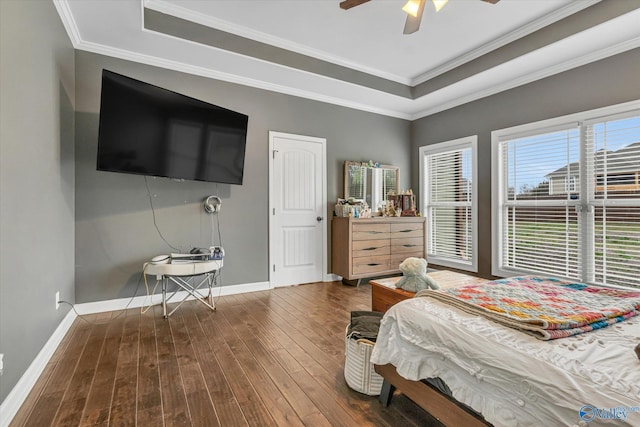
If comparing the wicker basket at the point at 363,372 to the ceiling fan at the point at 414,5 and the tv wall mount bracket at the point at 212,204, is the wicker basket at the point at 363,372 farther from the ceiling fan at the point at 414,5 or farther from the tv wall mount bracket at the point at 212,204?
the tv wall mount bracket at the point at 212,204

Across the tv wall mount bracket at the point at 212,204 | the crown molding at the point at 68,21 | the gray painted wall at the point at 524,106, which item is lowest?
the tv wall mount bracket at the point at 212,204

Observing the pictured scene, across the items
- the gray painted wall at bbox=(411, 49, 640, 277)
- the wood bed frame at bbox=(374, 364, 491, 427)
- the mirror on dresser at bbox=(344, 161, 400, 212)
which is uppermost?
the gray painted wall at bbox=(411, 49, 640, 277)

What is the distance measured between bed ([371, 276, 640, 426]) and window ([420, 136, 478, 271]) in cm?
324

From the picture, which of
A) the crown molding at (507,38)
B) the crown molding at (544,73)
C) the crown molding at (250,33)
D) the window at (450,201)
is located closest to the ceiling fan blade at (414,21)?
the crown molding at (250,33)

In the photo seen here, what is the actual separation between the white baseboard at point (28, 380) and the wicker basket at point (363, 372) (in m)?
1.74

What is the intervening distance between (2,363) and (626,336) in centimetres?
268

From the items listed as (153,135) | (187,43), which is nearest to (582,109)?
(187,43)

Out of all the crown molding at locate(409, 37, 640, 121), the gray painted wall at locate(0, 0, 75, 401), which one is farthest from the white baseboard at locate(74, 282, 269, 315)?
the crown molding at locate(409, 37, 640, 121)

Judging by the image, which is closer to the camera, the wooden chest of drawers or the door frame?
the door frame

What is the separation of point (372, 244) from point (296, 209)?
3.79 feet

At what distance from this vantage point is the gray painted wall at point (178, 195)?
3.01 m

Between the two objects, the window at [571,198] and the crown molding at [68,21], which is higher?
the crown molding at [68,21]

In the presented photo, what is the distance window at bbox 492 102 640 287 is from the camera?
119 inches

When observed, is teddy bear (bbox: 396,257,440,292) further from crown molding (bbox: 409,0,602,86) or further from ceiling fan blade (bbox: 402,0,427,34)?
crown molding (bbox: 409,0,602,86)
